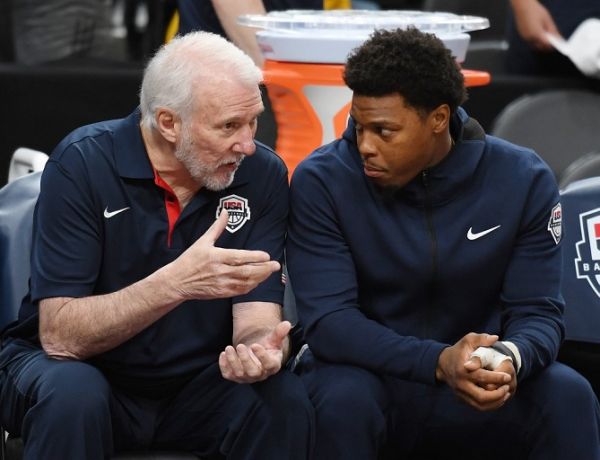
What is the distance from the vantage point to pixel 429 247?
3.52m

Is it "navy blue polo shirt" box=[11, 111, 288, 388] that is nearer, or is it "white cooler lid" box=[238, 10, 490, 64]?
"navy blue polo shirt" box=[11, 111, 288, 388]

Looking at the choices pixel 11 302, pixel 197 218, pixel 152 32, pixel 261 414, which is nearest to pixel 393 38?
pixel 197 218

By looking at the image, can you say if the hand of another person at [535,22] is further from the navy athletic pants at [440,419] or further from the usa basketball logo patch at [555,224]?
the navy athletic pants at [440,419]

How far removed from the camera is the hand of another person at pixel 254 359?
10.7 ft

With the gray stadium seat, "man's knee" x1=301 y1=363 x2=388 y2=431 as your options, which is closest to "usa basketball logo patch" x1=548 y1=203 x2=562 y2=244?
"man's knee" x1=301 y1=363 x2=388 y2=431

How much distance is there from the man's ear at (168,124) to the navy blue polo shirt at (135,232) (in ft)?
0.26

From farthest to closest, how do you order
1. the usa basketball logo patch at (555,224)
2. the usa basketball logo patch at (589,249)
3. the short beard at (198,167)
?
the usa basketball logo patch at (589,249) → the usa basketball logo patch at (555,224) → the short beard at (198,167)

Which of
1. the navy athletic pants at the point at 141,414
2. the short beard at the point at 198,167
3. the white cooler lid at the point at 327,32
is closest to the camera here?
the navy athletic pants at the point at 141,414

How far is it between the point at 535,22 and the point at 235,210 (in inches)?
88.7

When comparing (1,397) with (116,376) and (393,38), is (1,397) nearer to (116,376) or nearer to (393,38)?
(116,376)

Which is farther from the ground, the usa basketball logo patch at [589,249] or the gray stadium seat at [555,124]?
the usa basketball logo patch at [589,249]

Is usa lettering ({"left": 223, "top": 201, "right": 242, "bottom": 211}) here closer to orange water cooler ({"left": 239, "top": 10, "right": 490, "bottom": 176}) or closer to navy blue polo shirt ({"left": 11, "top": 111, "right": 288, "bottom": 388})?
navy blue polo shirt ({"left": 11, "top": 111, "right": 288, "bottom": 388})

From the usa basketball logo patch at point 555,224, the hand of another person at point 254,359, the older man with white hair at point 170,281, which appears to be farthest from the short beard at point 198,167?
the usa basketball logo patch at point 555,224

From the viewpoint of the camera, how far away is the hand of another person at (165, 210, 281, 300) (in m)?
3.22
